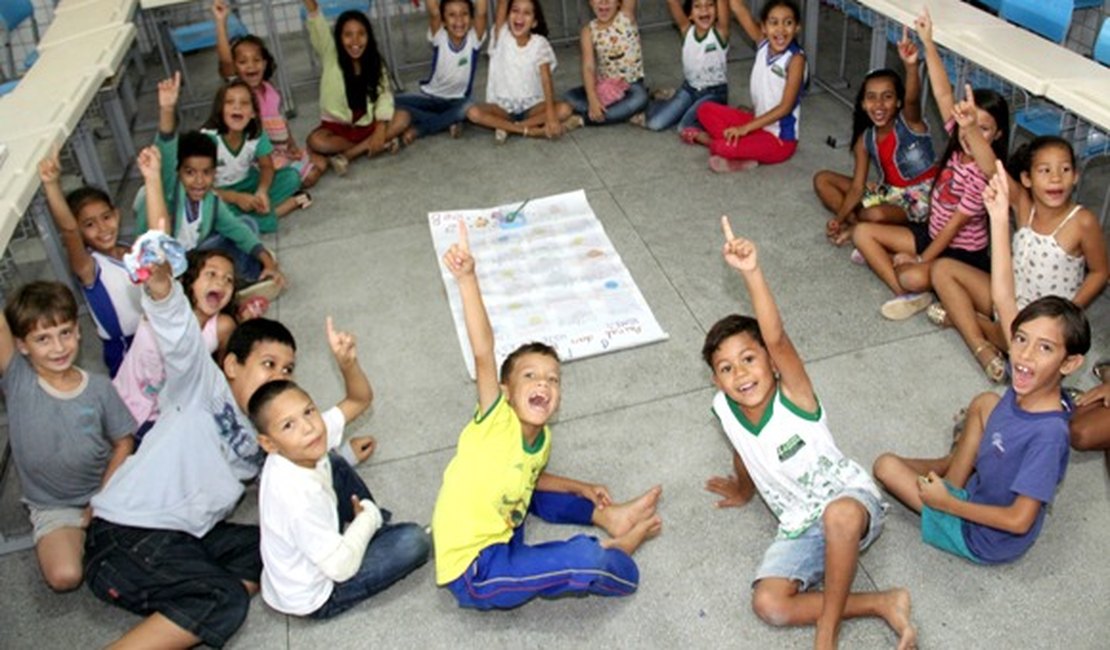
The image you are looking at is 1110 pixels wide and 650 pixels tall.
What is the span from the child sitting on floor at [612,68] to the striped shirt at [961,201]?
176cm

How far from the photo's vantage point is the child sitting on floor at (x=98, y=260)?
2879mm

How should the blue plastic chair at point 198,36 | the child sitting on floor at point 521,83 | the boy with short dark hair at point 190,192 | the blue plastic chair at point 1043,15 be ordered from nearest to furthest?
1. the boy with short dark hair at point 190,192
2. the blue plastic chair at point 1043,15
3. the child sitting on floor at point 521,83
4. the blue plastic chair at point 198,36

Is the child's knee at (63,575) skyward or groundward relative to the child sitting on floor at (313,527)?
groundward

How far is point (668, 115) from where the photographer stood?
15.1 ft

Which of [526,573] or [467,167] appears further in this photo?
[467,167]

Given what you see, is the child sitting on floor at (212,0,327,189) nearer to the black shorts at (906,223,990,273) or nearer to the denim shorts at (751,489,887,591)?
the black shorts at (906,223,990,273)

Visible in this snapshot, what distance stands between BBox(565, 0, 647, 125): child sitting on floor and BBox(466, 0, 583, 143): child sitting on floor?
122mm

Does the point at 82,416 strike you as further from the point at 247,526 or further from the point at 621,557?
the point at 621,557

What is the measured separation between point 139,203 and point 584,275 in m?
1.55

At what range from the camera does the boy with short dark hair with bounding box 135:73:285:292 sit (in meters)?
3.37

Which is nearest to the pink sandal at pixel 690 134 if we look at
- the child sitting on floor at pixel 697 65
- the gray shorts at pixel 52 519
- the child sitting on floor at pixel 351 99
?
the child sitting on floor at pixel 697 65

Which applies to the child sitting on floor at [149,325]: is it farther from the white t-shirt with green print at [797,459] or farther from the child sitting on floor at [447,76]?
the child sitting on floor at [447,76]

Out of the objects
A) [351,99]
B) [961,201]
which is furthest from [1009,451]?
[351,99]

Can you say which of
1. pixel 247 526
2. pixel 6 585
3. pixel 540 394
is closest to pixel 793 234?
pixel 540 394
